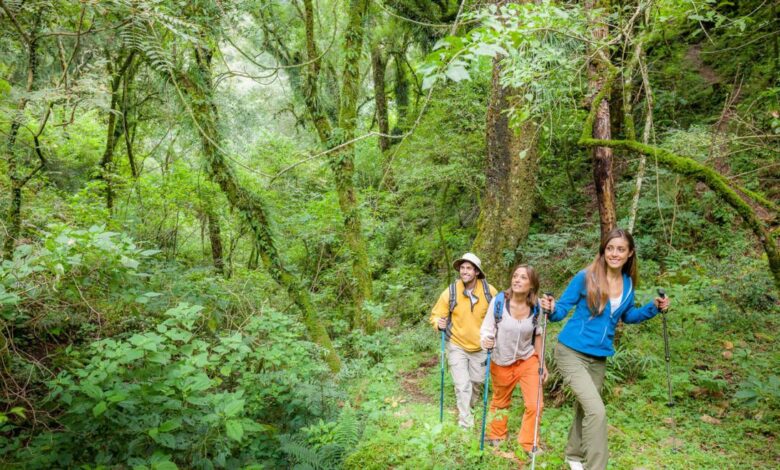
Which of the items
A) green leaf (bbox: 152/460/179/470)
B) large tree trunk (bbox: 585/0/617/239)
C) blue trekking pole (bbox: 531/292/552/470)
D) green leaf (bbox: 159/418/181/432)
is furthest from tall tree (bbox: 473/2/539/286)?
green leaf (bbox: 152/460/179/470)

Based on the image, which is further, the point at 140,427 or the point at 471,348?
the point at 471,348

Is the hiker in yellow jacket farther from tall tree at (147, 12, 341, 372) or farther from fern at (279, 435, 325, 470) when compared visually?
tall tree at (147, 12, 341, 372)

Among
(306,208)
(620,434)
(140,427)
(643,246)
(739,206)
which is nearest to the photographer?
(739,206)

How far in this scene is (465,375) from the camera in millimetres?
4742

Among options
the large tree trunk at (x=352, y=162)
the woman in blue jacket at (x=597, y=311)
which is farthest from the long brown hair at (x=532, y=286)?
the large tree trunk at (x=352, y=162)

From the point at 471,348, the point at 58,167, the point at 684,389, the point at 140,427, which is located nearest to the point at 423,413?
the point at 471,348

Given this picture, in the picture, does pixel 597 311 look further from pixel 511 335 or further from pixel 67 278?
pixel 67 278

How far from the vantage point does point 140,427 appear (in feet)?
11.8

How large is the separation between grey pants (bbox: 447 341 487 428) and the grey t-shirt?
471 mm

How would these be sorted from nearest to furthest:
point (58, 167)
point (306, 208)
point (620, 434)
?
point (620, 434) < point (306, 208) < point (58, 167)

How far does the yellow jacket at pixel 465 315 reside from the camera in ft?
15.5

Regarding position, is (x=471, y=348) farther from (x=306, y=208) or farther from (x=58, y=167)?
(x=58, y=167)

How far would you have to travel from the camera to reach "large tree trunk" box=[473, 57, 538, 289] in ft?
21.0

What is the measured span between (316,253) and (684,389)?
8269mm
